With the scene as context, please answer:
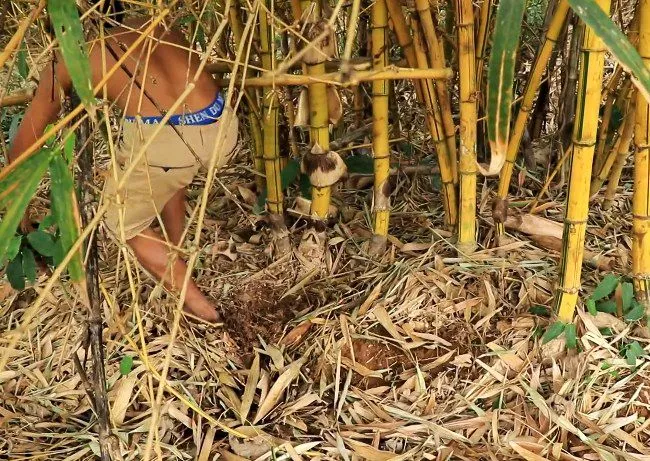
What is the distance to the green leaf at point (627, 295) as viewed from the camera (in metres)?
1.23

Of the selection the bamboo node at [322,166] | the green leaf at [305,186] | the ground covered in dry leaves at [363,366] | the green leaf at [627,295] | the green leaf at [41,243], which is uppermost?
the bamboo node at [322,166]

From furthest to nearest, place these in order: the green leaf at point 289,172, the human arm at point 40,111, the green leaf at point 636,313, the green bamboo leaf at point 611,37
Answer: the green leaf at point 289,172, the green leaf at point 636,313, the human arm at point 40,111, the green bamboo leaf at point 611,37

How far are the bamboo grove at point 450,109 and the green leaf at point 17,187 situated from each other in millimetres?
339

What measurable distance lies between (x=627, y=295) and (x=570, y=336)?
132 mm

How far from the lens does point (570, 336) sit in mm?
1205

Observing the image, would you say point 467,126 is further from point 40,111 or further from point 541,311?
point 40,111

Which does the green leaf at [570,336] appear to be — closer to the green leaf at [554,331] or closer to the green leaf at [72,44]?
the green leaf at [554,331]

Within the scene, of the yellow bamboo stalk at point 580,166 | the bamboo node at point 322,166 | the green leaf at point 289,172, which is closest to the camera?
the yellow bamboo stalk at point 580,166

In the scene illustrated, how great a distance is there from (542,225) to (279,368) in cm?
60

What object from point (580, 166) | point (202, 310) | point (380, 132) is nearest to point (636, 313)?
point (580, 166)

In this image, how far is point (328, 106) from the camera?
1313mm

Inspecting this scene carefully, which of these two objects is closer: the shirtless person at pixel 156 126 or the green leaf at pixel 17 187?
the green leaf at pixel 17 187

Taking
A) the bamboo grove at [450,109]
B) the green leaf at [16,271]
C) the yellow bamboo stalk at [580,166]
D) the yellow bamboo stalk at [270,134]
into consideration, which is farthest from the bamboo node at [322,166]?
the green leaf at [16,271]

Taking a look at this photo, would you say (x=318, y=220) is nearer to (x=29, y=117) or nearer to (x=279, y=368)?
(x=279, y=368)
